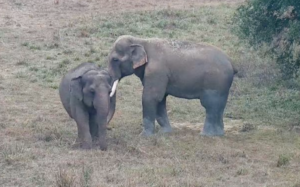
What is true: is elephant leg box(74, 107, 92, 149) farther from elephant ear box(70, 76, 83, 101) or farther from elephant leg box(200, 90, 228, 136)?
elephant leg box(200, 90, 228, 136)

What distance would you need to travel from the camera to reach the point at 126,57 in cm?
1381

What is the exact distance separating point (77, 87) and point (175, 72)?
2143mm

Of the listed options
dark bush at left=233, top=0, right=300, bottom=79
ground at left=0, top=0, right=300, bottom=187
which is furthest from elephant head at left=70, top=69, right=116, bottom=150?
dark bush at left=233, top=0, right=300, bottom=79

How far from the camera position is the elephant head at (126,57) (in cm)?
1368

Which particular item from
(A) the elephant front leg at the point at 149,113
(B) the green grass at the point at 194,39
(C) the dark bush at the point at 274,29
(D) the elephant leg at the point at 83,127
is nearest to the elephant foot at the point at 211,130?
(A) the elephant front leg at the point at 149,113

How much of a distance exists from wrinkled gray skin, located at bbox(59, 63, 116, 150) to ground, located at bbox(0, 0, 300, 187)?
0.95 ft

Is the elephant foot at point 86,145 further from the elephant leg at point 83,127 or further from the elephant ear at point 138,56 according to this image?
the elephant ear at point 138,56

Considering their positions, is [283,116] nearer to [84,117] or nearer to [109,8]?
[84,117]

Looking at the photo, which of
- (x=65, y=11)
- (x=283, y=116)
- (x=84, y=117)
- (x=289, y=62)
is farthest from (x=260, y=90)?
(x=65, y=11)

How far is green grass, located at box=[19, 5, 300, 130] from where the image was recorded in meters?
15.8

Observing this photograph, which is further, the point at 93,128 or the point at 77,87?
the point at 93,128

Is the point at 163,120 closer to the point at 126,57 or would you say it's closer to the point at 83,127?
the point at 126,57

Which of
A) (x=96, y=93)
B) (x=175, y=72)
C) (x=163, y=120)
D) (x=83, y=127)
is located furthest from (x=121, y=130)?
(x=96, y=93)

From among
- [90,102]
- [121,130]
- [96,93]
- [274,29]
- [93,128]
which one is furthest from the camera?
[274,29]
